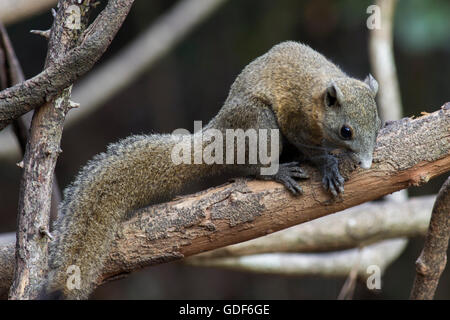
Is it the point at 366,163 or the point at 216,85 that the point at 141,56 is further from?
the point at 366,163

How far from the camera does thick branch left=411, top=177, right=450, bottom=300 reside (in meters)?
3.10

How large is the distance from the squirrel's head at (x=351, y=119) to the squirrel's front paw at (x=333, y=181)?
13 centimetres

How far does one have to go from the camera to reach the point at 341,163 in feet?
9.75

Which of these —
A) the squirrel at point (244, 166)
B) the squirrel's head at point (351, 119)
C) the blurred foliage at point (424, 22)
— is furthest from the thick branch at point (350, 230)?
the blurred foliage at point (424, 22)

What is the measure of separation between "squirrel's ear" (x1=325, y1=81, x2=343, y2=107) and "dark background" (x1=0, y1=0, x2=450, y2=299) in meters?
3.73

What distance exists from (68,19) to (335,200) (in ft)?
5.38

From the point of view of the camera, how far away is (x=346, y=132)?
295cm

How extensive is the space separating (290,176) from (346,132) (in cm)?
39

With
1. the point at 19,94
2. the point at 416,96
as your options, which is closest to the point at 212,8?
the point at 416,96

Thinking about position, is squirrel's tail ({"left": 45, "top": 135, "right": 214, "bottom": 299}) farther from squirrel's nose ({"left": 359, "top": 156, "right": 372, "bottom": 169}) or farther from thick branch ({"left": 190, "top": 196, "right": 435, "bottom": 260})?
thick branch ({"left": 190, "top": 196, "right": 435, "bottom": 260})

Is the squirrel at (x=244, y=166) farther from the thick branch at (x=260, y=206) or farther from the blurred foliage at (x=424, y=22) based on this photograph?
the blurred foliage at (x=424, y=22)

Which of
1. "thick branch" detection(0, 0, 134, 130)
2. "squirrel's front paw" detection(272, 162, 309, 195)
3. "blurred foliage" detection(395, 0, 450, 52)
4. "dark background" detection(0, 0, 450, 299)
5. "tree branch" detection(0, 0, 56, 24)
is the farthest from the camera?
"dark background" detection(0, 0, 450, 299)

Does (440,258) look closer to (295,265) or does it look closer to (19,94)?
(295,265)

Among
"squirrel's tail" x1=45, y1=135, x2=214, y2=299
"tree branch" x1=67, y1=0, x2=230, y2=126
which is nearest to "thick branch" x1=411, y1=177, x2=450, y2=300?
"squirrel's tail" x1=45, y1=135, x2=214, y2=299
